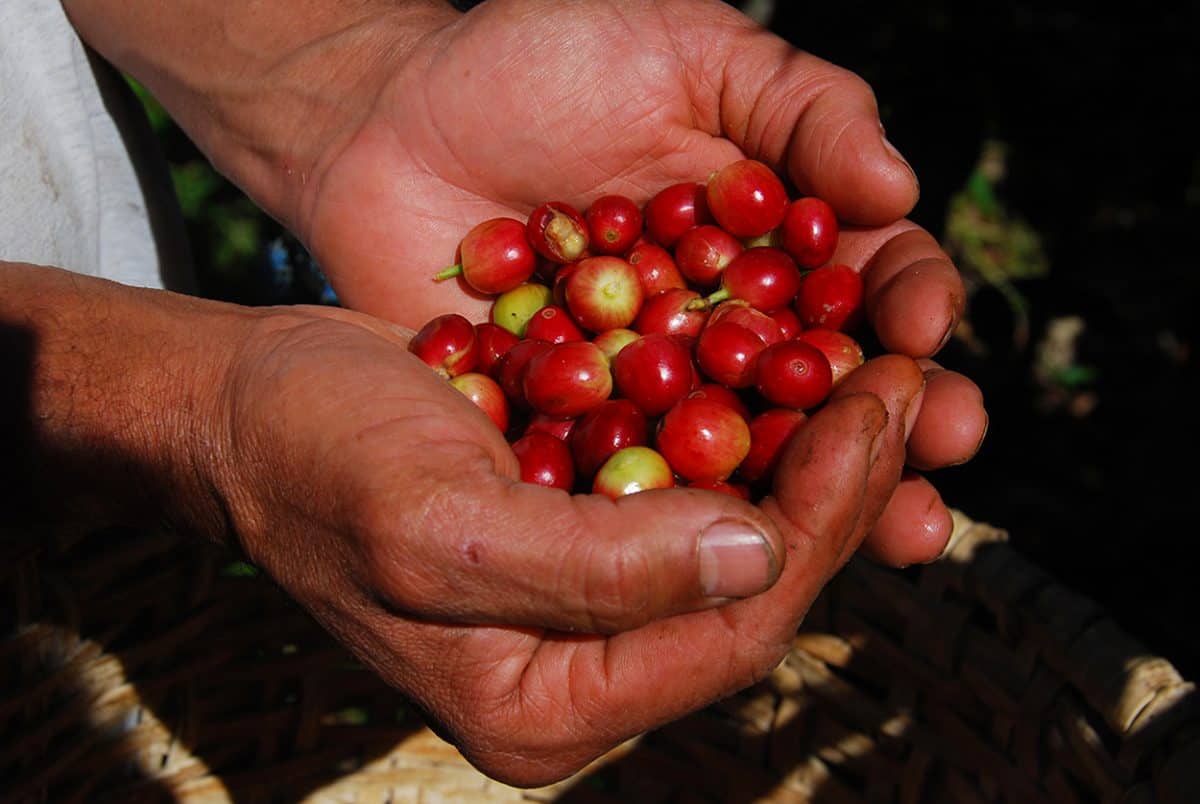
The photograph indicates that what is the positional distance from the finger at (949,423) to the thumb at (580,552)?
0.65 m

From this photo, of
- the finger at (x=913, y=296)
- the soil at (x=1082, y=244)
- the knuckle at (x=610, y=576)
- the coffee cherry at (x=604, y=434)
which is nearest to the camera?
the knuckle at (x=610, y=576)

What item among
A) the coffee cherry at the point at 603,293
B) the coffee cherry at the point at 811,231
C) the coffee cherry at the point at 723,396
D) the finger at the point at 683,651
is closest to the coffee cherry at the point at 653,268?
the coffee cherry at the point at 603,293

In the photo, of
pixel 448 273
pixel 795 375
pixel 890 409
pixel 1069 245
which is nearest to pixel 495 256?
pixel 448 273

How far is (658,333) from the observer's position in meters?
3.23

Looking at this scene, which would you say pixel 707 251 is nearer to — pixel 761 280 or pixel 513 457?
pixel 761 280

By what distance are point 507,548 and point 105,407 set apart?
1138 millimetres

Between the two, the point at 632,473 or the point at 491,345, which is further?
the point at 491,345

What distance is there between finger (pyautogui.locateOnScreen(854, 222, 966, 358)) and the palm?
2.25 feet

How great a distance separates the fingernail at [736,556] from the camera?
2129mm

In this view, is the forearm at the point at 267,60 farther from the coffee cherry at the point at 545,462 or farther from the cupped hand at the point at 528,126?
the coffee cherry at the point at 545,462

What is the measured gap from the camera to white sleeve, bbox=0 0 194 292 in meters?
3.29

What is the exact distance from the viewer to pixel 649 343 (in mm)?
3023

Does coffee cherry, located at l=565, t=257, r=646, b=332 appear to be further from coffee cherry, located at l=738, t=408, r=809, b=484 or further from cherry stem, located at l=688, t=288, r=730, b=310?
coffee cherry, located at l=738, t=408, r=809, b=484

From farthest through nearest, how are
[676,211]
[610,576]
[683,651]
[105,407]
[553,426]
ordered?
[676,211] < [553,426] < [105,407] < [683,651] < [610,576]
